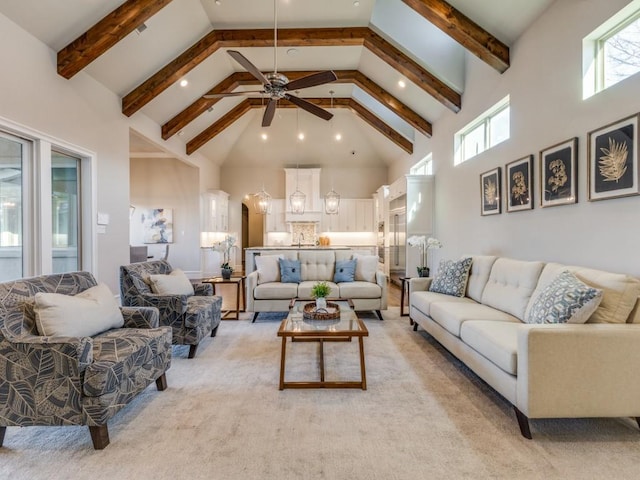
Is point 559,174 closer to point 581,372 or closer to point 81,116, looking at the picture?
point 581,372

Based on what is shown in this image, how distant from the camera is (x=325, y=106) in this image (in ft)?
26.4

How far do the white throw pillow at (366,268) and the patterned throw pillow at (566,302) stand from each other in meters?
2.68

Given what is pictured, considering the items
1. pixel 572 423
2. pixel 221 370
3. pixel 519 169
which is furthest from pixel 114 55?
pixel 572 423

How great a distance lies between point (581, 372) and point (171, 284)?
11.6 feet

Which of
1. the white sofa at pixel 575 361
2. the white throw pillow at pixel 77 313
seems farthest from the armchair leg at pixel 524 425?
the white throw pillow at pixel 77 313

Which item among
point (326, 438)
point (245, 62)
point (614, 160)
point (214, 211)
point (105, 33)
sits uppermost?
point (105, 33)

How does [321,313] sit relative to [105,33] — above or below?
below

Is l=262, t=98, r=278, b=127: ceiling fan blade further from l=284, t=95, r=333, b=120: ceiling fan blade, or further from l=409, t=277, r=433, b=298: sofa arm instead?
l=409, t=277, r=433, b=298: sofa arm

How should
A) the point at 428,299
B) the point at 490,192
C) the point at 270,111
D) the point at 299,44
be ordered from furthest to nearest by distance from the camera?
the point at 299,44
the point at 490,192
the point at 270,111
the point at 428,299

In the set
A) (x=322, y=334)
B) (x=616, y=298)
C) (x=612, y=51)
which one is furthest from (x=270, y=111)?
(x=616, y=298)

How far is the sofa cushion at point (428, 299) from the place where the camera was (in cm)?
366

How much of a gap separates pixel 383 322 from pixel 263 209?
→ 14.3 ft

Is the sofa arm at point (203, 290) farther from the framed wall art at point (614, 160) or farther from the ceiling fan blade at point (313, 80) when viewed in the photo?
the framed wall art at point (614, 160)

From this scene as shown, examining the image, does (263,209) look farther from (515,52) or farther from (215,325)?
(515,52)
